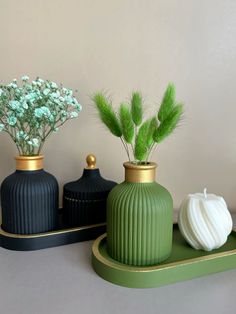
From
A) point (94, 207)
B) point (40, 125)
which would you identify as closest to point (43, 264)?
point (94, 207)

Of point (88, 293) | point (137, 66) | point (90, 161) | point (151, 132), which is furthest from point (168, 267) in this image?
point (137, 66)

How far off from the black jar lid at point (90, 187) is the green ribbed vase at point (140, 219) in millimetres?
168

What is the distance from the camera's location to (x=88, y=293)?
0.51m

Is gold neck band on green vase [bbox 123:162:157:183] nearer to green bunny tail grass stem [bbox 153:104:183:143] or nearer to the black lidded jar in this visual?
green bunny tail grass stem [bbox 153:104:183:143]

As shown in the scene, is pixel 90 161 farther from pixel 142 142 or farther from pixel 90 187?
pixel 142 142

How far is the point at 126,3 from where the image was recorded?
881 millimetres

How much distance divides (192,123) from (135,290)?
60 cm

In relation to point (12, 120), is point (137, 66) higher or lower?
higher

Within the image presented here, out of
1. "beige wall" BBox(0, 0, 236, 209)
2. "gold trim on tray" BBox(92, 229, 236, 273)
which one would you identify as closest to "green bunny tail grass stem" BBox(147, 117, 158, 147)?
"gold trim on tray" BBox(92, 229, 236, 273)

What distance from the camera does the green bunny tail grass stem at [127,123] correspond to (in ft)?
1.92

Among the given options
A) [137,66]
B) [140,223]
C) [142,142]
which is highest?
[137,66]

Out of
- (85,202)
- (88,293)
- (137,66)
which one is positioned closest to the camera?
(88,293)

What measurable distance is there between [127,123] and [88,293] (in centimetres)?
32

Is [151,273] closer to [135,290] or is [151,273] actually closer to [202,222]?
[135,290]
